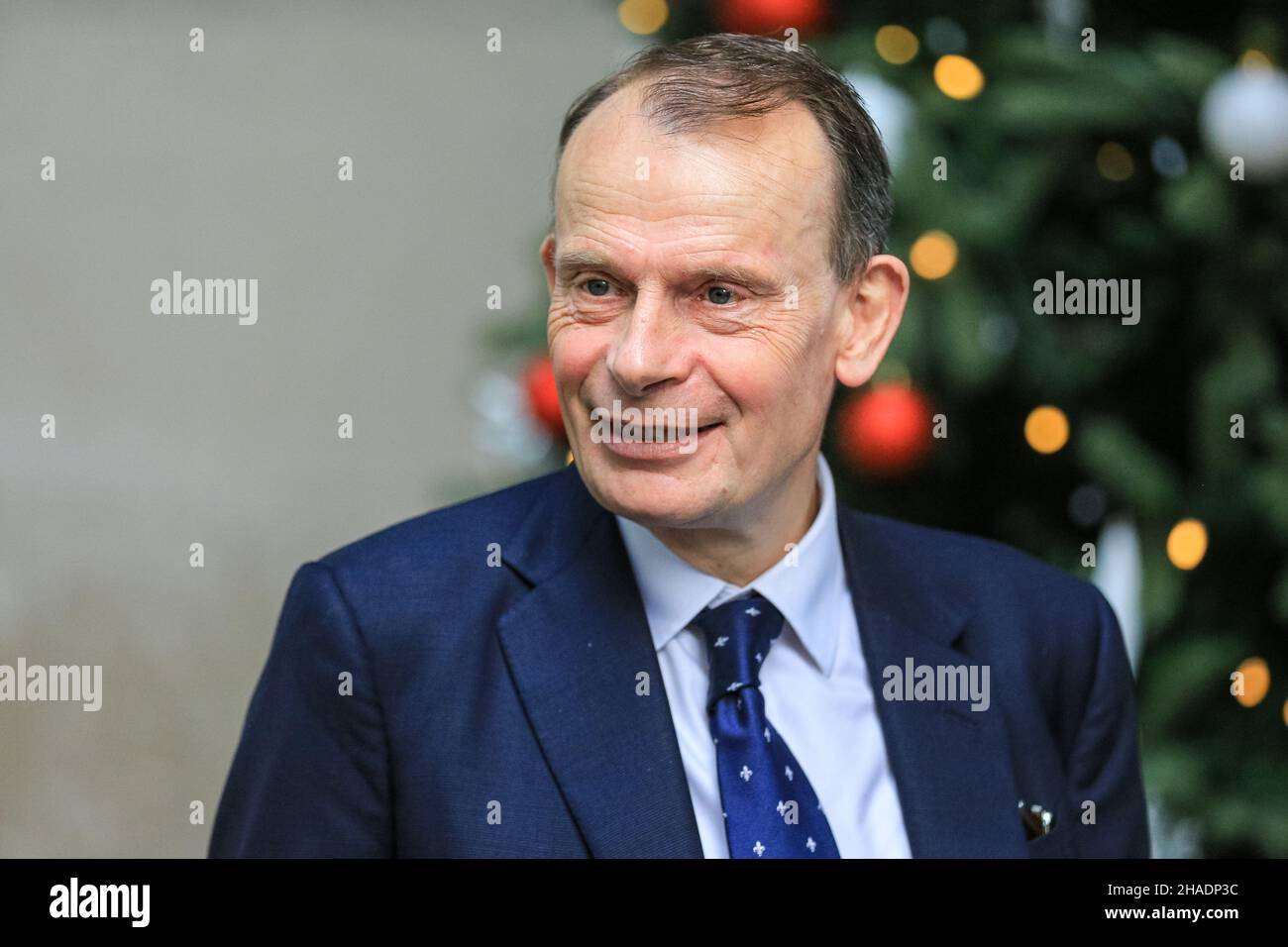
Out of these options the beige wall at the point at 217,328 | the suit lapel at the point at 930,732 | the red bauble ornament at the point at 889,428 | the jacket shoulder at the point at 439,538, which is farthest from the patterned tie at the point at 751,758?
the beige wall at the point at 217,328

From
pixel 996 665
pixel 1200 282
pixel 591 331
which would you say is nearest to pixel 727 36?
pixel 591 331

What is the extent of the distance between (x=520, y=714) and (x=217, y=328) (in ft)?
5.97

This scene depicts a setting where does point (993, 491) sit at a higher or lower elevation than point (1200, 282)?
lower

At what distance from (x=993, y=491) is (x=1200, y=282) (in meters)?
0.40

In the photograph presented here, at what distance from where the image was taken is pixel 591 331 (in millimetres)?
1315

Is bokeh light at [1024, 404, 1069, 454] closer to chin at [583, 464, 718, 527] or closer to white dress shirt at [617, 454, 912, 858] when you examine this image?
white dress shirt at [617, 454, 912, 858]

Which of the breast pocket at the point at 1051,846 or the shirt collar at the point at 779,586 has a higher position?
the shirt collar at the point at 779,586

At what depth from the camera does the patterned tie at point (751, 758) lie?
133 cm

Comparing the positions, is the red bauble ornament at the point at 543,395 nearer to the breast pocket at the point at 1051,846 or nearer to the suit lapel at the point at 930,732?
the suit lapel at the point at 930,732

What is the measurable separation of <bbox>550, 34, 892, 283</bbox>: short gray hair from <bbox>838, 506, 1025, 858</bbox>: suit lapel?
348 mm

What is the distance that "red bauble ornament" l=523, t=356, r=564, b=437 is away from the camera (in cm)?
186

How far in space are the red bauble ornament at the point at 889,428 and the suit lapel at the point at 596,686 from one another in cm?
51
